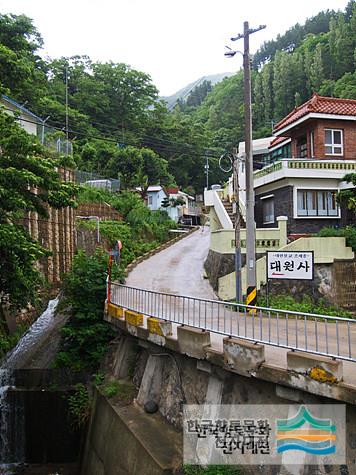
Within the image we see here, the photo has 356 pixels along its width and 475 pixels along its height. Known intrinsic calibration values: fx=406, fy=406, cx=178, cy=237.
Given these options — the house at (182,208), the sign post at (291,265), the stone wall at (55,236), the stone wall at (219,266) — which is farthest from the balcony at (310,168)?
the house at (182,208)

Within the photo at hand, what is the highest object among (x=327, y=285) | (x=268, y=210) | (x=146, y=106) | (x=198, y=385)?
(x=146, y=106)

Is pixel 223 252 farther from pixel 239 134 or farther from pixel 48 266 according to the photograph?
pixel 239 134

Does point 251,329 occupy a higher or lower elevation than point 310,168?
lower

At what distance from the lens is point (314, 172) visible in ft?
68.1

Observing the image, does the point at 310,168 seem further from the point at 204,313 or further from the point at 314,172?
the point at 204,313

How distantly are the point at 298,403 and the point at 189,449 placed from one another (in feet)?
9.15

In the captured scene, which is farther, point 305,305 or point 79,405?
point 305,305

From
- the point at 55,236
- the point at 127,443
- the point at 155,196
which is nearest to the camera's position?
the point at 127,443

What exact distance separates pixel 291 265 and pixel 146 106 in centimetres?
4770

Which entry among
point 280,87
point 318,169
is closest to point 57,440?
point 318,169

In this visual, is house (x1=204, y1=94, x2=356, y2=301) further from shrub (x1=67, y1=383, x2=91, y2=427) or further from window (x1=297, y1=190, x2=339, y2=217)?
shrub (x1=67, y1=383, x2=91, y2=427)

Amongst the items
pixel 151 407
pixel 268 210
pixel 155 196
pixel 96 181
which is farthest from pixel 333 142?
pixel 155 196

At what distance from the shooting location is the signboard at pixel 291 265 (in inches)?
497

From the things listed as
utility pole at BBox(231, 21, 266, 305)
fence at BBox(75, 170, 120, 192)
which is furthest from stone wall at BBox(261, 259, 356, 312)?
fence at BBox(75, 170, 120, 192)
